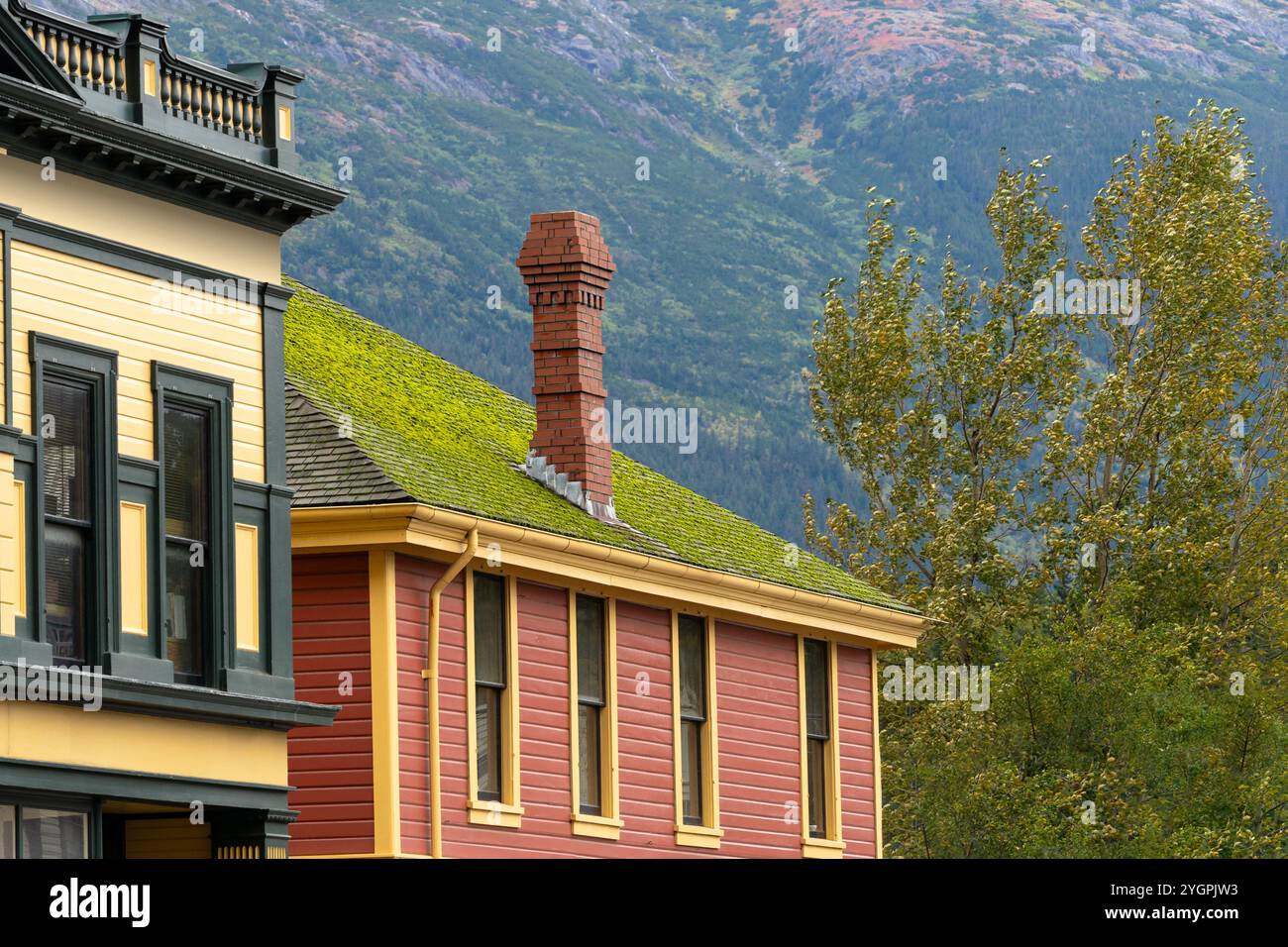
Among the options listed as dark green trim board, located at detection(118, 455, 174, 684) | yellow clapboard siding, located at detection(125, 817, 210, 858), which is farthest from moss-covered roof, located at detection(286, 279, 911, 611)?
yellow clapboard siding, located at detection(125, 817, 210, 858)

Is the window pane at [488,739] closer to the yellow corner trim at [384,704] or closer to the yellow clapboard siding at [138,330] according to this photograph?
the yellow corner trim at [384,704]

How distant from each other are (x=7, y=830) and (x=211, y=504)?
391 centimetres

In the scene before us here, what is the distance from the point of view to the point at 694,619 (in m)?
31.4

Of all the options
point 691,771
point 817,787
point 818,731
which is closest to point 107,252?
point 691,771

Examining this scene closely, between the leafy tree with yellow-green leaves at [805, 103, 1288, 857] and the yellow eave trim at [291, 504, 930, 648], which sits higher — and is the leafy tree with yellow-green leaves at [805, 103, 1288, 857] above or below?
above

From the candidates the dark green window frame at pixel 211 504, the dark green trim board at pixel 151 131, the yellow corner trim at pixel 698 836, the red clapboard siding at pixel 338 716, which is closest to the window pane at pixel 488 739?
the red clapboard siding at pixel 338 716

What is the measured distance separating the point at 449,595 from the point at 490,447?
4622 mm

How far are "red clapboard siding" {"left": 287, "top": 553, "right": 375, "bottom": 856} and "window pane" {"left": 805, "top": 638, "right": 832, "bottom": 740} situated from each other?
9.16 metres

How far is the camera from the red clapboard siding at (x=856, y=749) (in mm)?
34375

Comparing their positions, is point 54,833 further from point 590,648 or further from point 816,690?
point 816,690

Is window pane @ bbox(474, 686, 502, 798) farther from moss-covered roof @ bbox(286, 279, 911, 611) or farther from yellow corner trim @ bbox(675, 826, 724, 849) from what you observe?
yellow corner trim @ bbox(675, 826, 724, 849)

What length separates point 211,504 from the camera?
23766 mm

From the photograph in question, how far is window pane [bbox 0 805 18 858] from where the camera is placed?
21047mm

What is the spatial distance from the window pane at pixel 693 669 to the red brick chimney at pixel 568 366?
1.75 m
